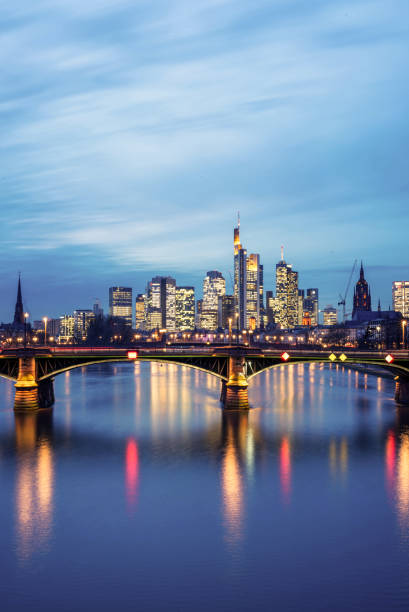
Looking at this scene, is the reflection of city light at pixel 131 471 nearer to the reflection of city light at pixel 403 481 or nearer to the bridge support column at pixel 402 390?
the reflection of city light at pixel 403 481

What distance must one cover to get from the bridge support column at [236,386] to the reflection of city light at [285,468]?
19.1m

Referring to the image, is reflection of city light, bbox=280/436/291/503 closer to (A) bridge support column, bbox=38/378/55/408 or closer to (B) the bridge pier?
(B) the bridge pier

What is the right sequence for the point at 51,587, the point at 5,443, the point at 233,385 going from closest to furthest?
1. the point at 51,587
2. the point at 5,443
3. the point at 233,385

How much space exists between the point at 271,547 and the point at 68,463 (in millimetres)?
29826

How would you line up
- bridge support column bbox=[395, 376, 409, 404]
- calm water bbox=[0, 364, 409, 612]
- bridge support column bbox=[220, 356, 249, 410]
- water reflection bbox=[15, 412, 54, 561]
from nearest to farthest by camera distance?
1. calm water bbox=[0, 364, 409, 612]
2. water reflection bbox=[15, 412, 54, 561]
3. bridge support column bbox=[220, 356, 249, 410]
4. bridge support column bbox=[395, 376, 409, 404]

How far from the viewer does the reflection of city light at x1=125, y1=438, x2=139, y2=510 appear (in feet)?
175

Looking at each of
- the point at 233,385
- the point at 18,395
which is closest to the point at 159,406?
the point at 233,385

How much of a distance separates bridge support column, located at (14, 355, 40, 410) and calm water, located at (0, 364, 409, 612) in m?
4.31

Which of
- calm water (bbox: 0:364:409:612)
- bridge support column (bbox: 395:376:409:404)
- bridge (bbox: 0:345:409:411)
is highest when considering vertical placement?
bridge (bbox: 0:345:409:411)

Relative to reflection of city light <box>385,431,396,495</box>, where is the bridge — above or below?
above

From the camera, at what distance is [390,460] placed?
6600 centimetres

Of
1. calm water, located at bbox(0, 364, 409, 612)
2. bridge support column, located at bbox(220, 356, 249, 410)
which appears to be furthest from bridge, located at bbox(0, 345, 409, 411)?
calm water, located at bbox(0, 364, 409, 612)

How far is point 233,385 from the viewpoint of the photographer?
9856 centimetres

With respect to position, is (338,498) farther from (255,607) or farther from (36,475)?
(36,475)
